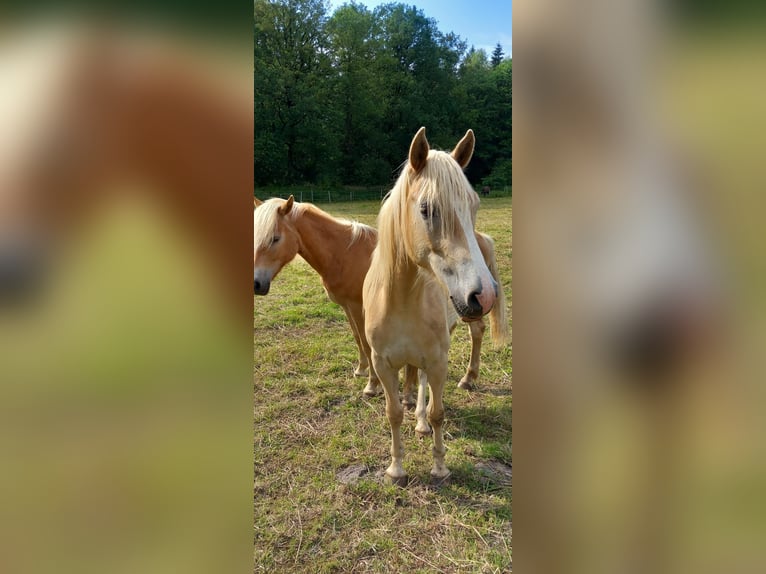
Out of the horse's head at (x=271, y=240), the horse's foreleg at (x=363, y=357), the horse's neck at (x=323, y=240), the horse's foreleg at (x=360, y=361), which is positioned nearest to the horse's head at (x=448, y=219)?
the horse's head at (x=271, y=240)

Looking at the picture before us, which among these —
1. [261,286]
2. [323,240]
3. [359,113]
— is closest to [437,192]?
[359,113]

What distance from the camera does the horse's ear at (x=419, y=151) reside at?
171 centimetres

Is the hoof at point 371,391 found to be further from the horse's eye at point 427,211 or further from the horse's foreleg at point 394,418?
the horse's eye at point 427,211

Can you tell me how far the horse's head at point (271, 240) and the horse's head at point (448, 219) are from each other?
5.39 ft

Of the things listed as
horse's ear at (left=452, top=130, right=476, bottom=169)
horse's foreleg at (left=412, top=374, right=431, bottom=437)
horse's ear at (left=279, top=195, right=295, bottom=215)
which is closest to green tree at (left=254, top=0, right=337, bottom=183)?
horse's ear at (left=452, top=130, right=476, bottom=169)

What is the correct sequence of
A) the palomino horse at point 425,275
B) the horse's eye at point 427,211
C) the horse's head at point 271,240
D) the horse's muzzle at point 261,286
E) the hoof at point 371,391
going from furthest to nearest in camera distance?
1. the hoof at point 371,391
2. the horse's head at point 271,240
3. the horse's muzzle at point 261,286
4. the horse's eye at point 427,211
5. the palomino horse at point 425,275

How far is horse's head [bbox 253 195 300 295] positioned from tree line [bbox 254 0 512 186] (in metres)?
1.55

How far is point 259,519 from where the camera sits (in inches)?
96.8

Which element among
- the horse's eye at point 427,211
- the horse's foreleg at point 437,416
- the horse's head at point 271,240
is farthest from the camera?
the horse's head at point 271,240

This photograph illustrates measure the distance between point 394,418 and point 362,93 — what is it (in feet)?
6.78
